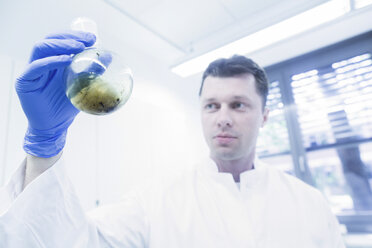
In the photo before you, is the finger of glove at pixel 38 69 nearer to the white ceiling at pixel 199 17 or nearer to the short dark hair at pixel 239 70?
the short dark hair at pixel 239 70

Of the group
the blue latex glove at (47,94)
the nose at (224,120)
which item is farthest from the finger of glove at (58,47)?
the nose at (224,120)

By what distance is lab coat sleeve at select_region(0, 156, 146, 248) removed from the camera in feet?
2.04

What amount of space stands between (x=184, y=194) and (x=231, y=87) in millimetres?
552

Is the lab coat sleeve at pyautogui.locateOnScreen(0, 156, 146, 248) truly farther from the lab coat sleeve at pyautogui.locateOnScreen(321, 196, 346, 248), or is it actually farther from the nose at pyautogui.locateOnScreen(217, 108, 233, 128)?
the lab coat sleeve at pyautogui.locateOnScreen(321, 196, 346, 248)

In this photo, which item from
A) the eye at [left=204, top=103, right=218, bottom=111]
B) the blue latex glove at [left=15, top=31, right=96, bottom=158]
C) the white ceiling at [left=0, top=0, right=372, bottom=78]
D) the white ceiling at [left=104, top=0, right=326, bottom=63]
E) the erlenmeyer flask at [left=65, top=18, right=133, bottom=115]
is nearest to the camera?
the erlenmeyer flask at [left=65, top=18, right=133, bottom=115]

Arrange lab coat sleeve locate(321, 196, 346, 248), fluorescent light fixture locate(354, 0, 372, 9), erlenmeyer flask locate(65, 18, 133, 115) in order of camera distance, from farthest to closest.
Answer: fluorescent light fixture locate(354, 0, 372, 9), lab coat sleeve locate(321, 196, 346, 248), erlenmeyer flask locate(65, 18, 133, 115)

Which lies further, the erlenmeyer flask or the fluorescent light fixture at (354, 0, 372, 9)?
the fluorescent light fixture at (354, 0, 372, 9)

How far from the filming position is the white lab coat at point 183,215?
0.66 metres

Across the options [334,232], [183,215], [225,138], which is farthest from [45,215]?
[334,232]

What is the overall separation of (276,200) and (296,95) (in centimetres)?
205

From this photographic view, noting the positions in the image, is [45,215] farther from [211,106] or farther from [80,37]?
[211,106]

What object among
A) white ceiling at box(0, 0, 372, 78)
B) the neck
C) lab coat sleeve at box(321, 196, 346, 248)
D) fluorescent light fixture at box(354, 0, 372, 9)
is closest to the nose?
the neck

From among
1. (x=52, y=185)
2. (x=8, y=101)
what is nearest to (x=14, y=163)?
(x=8, y=101)

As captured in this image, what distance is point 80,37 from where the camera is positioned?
27.6 inches
